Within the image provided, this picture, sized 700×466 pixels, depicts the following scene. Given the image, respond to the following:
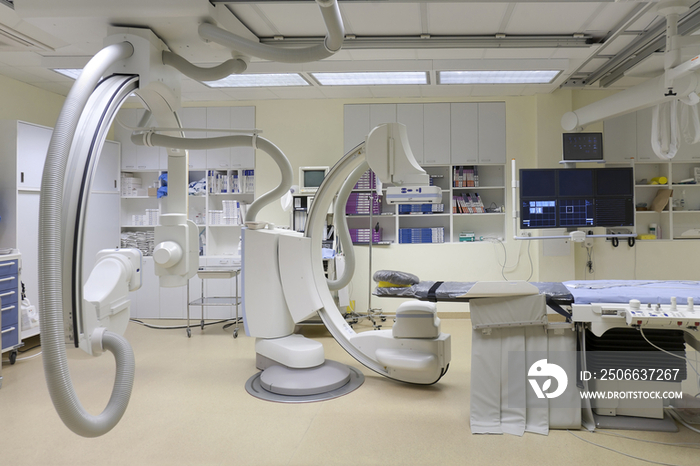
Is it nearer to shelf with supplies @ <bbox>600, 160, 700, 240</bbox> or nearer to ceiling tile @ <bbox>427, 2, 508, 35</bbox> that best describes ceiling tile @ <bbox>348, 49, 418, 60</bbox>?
ceiling tile @ <bbox>427, 2, 508, 35</bbox>

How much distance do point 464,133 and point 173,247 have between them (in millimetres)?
4405

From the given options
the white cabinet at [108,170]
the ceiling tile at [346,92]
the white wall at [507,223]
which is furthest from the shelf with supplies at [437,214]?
the white cabinet at [108,170]

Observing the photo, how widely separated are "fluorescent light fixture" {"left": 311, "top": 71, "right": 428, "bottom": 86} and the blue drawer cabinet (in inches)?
139

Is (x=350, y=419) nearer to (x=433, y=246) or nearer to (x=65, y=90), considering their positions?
(x=433, y=246)

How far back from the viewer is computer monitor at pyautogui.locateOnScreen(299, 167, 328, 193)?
6176 millimetres

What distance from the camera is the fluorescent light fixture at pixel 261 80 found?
5.46 m

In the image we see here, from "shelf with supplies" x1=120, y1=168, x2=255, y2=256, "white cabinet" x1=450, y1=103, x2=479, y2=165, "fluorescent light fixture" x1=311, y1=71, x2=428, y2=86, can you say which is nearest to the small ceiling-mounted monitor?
"white cabinet" x1=450, y1=103, x2=479, y2=165

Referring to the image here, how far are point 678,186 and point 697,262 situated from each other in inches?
39.7

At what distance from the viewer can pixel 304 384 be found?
3.53 m

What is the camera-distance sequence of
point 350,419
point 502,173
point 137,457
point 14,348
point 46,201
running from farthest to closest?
1. point 502,173
2. point 14,348
3. point 350,419
4. point 137,457
5. point 46,201

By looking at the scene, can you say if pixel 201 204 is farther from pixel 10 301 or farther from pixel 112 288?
pixel 112 288

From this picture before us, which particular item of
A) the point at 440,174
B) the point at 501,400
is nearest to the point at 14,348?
the point at 501,400

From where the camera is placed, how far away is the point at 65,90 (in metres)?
6.14

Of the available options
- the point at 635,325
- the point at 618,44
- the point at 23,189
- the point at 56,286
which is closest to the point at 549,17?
the point at 618,44
